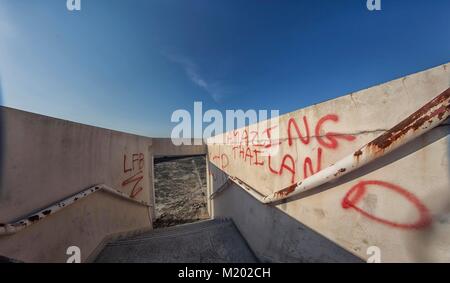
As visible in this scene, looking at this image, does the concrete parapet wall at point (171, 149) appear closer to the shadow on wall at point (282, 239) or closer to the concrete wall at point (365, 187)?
the shadow on wall at point (282, 239)

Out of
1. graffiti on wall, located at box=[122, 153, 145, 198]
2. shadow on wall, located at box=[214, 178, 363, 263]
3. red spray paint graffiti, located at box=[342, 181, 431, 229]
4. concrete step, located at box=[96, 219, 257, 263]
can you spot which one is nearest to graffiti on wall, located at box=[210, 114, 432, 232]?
red spray paint graffiti, located at box=[342, 181, 431, 229]

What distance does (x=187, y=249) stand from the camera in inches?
122

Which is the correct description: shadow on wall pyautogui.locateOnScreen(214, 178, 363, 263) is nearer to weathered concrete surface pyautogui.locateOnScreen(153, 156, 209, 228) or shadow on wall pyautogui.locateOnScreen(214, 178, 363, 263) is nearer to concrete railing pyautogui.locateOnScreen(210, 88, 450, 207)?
concrete railing pyautogui.locateOnScreen(210, 88, 450, 207)

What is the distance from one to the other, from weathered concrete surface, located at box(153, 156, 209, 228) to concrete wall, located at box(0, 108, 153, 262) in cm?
545

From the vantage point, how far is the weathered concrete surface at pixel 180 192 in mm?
9906

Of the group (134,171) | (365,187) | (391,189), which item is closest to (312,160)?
(365,187)

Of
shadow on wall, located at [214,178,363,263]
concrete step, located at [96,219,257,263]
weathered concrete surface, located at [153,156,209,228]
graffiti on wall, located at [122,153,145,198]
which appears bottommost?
weathered concrete surface, located at [153,156,209,228]

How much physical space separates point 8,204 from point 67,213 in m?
0.86

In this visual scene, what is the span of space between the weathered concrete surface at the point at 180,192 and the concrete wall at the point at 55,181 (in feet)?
17.9

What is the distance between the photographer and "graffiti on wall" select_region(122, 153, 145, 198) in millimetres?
5066

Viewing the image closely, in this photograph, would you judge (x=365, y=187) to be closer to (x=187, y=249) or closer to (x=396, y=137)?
(x=396, y=137)

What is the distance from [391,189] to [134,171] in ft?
19.7
